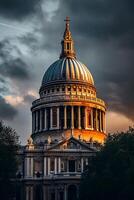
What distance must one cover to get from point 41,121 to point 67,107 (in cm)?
713

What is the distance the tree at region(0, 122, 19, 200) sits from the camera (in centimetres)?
9331

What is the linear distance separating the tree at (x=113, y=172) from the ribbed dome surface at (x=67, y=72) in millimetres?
44292

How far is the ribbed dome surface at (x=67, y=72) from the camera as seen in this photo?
150625mm

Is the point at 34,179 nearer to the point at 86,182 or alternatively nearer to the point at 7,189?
the point at 86,182

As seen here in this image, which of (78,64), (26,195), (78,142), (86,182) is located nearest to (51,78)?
(78,64)

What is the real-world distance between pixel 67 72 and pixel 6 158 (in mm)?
60102

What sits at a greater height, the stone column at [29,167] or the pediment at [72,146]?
the pediment at [72,146]

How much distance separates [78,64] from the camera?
153250mm

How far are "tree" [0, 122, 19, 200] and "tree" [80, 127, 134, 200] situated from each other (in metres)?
14.3

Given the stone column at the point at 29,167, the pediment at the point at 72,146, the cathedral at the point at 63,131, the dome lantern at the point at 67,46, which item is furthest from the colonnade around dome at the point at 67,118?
the dome lantern at the point at 67,46

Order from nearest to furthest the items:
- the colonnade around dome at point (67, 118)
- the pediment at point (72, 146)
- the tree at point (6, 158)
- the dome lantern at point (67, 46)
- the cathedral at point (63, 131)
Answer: the tree at point (6, 158), the cathedral at point (63, 131), the pediment at point (72, 146), the colonnade around dome at point (67, 118), the dome lantern at point (67, 46)

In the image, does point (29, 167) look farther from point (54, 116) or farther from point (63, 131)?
point (54, 116)

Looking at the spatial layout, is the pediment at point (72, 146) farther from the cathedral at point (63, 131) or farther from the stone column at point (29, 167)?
the stone column at point (29, 167)

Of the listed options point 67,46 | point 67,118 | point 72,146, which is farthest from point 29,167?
point 67,46
